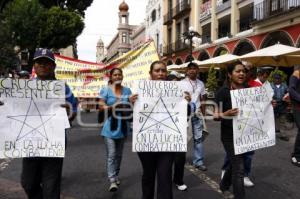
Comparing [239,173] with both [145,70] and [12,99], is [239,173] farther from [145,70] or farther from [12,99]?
[145,70]

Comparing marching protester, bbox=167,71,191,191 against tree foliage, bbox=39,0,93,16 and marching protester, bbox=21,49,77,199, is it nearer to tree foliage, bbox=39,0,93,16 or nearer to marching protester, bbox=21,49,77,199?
marching protester, bbox=21,49,77,199

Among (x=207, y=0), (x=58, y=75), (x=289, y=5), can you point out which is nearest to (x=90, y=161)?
(x=58, y=75)

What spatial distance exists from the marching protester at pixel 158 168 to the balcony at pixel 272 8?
1469 cm

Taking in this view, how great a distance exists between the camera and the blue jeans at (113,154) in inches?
191

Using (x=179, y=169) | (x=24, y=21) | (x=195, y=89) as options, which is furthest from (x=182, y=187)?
(x=24, y=21)

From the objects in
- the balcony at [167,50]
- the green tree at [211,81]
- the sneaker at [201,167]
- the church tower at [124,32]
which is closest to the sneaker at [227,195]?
the sneaker at [201,167]

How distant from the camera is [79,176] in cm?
572

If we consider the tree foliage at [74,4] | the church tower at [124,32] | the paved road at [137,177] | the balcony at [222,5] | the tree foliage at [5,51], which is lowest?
the paved road at [137,177]

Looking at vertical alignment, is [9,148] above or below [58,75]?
below

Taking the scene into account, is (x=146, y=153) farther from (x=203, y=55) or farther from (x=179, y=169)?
(x=203, y=55)

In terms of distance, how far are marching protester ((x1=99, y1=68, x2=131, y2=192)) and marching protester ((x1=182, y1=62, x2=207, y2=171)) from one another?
1.32m

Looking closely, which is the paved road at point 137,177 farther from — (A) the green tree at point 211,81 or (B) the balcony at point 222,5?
(B) the balcony at point 222,5

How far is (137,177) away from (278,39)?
51.5ft

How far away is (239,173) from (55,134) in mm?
1880
